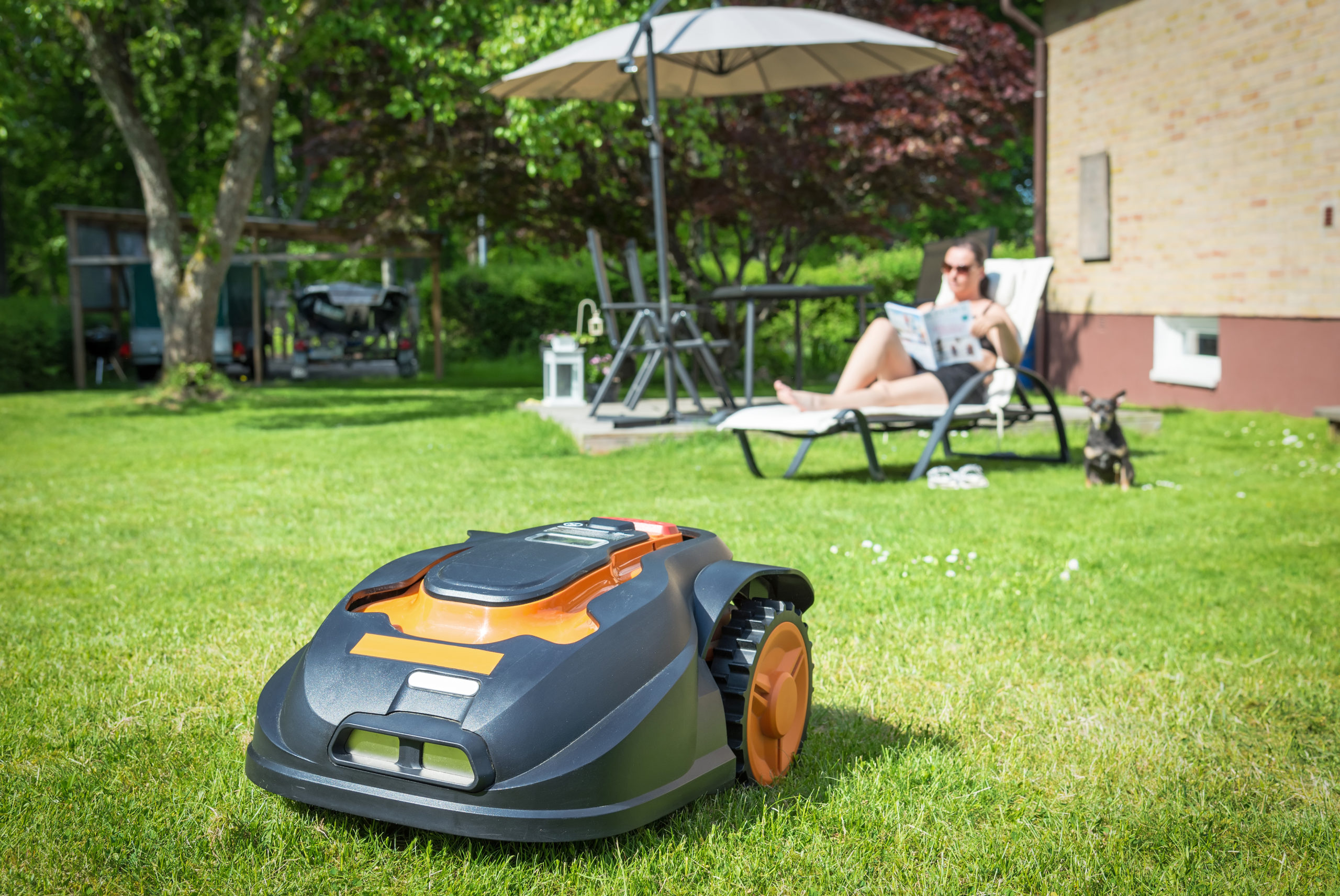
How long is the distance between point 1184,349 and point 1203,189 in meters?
1.53

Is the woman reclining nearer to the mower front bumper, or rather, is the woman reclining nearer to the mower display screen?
the mower display screen

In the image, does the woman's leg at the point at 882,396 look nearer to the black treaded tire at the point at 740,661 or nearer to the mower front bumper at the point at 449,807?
the black treaded tire at the point at 740,661

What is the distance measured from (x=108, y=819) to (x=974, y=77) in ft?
41.3

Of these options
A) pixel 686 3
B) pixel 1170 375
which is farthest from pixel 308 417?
pixel 1170 375

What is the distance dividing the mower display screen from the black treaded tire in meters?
0.30

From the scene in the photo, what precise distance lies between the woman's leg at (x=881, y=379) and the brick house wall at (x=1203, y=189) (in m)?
4.50

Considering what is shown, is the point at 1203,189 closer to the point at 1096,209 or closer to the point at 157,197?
the point at 1096,209

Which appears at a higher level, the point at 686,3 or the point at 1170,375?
the point at 686,3

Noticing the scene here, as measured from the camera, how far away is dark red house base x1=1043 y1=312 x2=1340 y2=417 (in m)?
8.89

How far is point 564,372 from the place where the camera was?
9.62 metres

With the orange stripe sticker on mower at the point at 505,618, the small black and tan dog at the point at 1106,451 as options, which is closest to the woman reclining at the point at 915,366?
the small black and tan dog at the point at 1106,451

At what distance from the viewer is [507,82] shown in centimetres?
780

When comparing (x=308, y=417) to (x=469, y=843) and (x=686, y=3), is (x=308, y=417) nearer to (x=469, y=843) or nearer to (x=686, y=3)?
(x=686, y=3)

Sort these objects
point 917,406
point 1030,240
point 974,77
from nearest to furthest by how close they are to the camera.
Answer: point 917,406, point 974,77, point 1030,240
